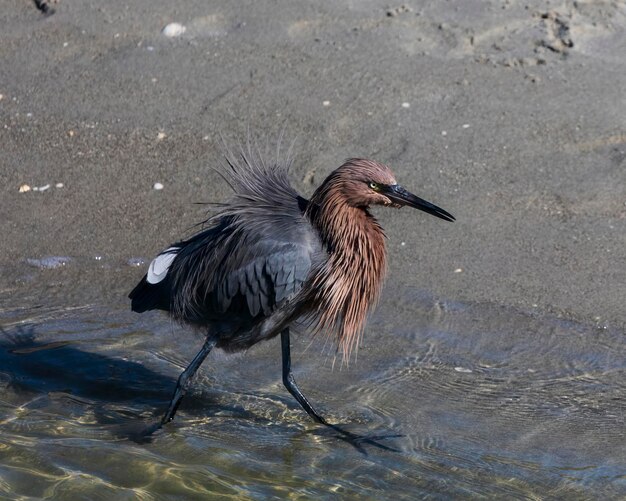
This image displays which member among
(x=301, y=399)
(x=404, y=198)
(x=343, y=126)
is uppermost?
(x=343, y=126)

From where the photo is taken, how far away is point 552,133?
7.24m

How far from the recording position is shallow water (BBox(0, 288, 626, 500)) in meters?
4.96

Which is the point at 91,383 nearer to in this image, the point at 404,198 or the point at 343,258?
the point at 343,258

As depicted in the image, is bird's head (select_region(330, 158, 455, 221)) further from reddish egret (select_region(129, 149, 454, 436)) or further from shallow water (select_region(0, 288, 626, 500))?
shallow water (select_region(0, 288, 626, 500))

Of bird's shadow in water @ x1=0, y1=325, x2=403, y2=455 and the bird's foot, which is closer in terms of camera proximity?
the bird's foot

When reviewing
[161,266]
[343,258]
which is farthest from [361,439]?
[161,266]

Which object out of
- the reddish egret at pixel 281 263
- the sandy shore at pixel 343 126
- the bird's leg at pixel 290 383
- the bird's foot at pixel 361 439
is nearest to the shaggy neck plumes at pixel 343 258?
the reddish egret at pixel 281 263

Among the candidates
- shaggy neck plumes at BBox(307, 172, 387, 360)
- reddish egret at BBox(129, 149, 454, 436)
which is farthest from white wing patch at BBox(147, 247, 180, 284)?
shaggy neck plumes at BBox(307, 172, 387, 360)

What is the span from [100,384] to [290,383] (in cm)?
107

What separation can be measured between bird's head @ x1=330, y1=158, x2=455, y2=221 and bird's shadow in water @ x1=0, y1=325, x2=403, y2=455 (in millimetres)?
1149

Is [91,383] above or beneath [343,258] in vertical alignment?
beneath

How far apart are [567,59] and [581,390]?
3156 millimetres

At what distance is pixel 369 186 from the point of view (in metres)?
5.01

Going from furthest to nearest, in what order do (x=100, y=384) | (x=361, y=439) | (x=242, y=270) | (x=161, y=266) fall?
1. (x=100, y=384)
2. (x=161, y=266)
3. (x=361, y=439)
4. (x=242, y=270)
